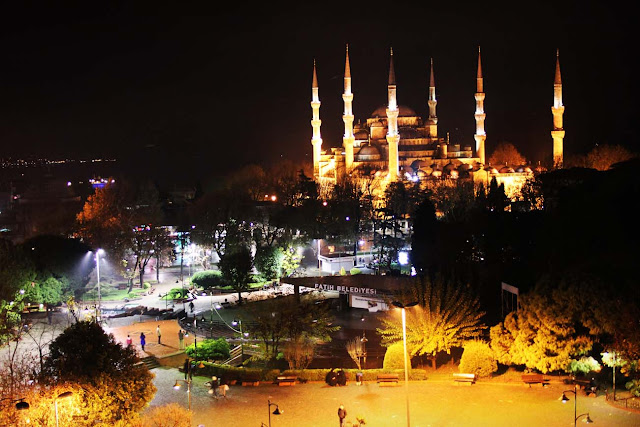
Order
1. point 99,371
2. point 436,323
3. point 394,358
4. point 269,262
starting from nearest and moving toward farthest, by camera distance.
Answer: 1. point 99,371
2. point 394,358
3. point 436,323
4. point 269,262

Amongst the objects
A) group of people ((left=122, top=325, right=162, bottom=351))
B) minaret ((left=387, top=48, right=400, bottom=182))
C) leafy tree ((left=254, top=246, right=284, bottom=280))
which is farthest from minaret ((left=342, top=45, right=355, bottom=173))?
group of people ((left=122, top=325, right=162, bottom=351))

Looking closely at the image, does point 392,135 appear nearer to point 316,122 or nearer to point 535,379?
point 316,122

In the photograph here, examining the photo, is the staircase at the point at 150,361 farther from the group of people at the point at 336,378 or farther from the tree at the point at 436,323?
the tree at the point at 436,323

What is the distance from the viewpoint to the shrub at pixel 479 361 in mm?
22328

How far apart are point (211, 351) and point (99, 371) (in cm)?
745

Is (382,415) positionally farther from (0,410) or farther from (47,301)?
(47,301)

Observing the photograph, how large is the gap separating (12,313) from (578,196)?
20150mm

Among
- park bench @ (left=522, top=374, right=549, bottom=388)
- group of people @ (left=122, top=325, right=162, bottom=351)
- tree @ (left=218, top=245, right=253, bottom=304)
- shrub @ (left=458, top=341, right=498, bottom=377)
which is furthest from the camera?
tree @ (left=218, top=245, right=253, bottom=304)

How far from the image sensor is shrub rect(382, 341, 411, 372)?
75.0ft

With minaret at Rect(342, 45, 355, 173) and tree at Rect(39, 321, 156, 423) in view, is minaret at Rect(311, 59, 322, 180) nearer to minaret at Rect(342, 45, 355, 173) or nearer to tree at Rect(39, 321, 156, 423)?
minaret at Rect(342, 45, 355, 173)

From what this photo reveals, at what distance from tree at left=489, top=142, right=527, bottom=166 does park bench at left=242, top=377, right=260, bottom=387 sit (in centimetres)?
5459

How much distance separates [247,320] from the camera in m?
30.3

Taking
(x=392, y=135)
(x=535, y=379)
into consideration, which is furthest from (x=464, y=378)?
(x=392, y=135)

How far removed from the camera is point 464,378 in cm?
2189
